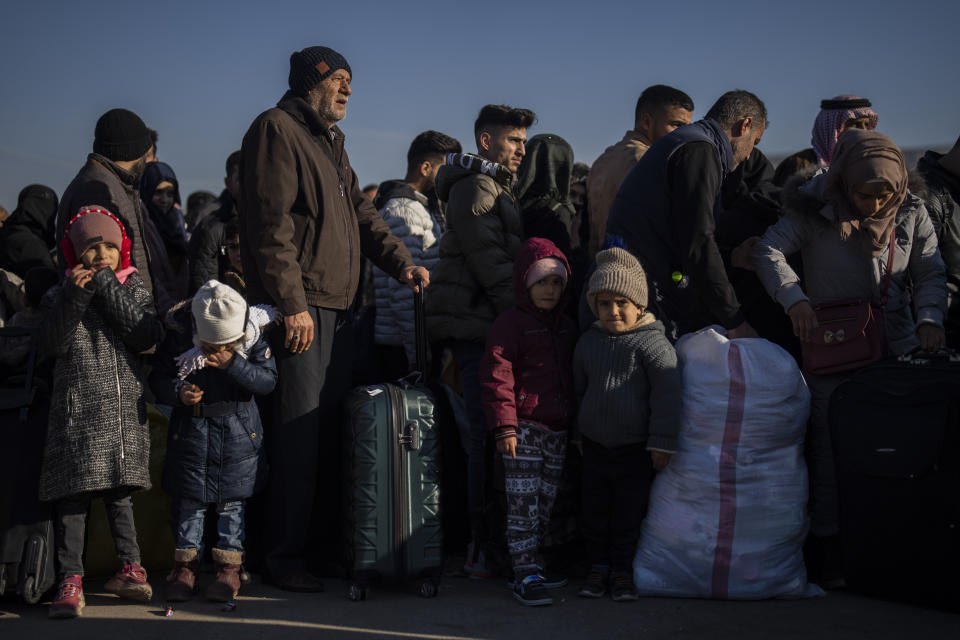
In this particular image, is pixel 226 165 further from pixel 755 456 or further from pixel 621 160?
pixel 755 456

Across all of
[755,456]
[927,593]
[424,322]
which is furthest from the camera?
[424,322]

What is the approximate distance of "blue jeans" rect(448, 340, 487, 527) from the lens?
407cm

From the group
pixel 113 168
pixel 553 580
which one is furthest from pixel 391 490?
pixel 113 168

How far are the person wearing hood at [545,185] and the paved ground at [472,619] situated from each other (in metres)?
1.93

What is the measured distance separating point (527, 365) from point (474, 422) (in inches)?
19.2

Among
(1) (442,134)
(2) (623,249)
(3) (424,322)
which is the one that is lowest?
(3) (424,322)

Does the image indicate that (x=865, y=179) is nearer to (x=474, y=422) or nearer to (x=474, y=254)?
(x=474, y=254)

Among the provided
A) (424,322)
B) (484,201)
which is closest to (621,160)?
(484,201)

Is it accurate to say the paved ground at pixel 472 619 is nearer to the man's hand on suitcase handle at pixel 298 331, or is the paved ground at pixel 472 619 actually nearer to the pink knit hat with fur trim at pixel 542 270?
the man's hand on suitcase handle at pixel 298 331

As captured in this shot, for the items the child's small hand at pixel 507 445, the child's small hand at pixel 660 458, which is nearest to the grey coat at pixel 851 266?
the child's small hand at pixel 660 458

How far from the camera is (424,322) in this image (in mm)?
4082

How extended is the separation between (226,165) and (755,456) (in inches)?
163

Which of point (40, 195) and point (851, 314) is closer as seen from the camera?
point (851, 314)

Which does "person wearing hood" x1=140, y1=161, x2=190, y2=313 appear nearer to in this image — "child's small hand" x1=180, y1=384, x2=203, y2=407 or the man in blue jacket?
"child's small hand" x1=180, y1=384, x2=203, y2=407
